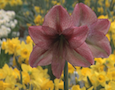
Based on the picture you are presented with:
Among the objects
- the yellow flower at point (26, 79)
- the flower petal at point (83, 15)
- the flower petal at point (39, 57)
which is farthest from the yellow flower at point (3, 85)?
the flower petal at point (83, 15)

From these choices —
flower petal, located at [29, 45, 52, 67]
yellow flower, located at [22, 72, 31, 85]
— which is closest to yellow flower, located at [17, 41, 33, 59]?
yellow flower, located at [22, 72, 31, 85]

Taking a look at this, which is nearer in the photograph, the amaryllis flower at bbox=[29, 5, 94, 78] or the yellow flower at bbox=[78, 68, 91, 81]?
the amaryllis flower at bbox=[29, 5, 94, 78]

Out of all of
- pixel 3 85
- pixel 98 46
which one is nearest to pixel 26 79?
pixel 3 85

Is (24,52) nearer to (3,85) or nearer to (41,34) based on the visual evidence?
(3,85)

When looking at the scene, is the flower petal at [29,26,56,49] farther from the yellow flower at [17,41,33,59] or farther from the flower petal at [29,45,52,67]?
the yellow flower at [17,41,33,59]

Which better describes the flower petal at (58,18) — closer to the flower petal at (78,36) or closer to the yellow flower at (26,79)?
the flower petal at (78,36)

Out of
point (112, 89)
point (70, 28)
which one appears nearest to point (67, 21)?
point (70, 28)
